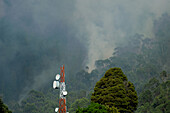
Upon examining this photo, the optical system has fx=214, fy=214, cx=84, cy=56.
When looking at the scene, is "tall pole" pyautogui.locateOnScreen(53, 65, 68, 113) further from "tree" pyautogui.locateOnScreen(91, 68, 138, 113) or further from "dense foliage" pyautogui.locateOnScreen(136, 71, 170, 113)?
"dense foliage" pyautogui.locateOnScreen(136, 71, 170, 113)

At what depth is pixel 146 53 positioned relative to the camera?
128625 mm

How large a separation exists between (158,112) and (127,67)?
7366cm

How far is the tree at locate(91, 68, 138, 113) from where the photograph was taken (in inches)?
1046

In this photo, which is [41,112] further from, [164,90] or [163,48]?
[163,48]

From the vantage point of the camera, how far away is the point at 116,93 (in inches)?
1059

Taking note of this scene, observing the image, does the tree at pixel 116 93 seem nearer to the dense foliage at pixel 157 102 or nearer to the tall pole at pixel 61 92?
the tall pole at pixel 61 92

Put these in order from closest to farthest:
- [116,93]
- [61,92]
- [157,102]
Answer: [61,92], [116,93], [157,102]

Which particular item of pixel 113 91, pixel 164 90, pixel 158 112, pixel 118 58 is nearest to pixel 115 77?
pixel 113 91

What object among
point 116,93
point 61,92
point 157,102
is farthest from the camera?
point 157,102

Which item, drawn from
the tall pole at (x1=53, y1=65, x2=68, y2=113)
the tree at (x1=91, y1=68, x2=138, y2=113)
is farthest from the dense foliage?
the tall pole at (x1=53, y1=65, x2=68, y2=113)

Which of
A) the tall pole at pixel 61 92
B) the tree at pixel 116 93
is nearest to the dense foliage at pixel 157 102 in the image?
the tree at pixel 116 93

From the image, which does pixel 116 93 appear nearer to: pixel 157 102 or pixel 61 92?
pixel 61 92

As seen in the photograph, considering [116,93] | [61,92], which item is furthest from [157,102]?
[61,92]

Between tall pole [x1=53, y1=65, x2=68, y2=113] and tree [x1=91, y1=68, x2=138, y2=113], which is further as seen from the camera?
tree [x1=91, y1=68, x2=138, y2=113]
